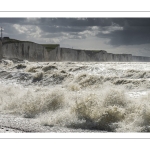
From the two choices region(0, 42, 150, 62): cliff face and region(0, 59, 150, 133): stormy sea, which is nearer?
region(0, 59, 150, 133): stormy sea

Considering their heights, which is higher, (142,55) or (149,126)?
(142,55)

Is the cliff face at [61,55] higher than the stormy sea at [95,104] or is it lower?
higher

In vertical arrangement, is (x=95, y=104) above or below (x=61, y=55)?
below

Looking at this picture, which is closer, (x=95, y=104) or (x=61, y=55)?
(x=95, y=104)

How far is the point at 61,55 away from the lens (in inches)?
332

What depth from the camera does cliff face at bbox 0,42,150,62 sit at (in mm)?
6773

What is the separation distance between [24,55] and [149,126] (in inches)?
234

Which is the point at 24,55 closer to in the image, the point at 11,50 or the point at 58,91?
the point at 11,50

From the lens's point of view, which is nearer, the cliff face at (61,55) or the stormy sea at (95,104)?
the stormy sea at (95,104)

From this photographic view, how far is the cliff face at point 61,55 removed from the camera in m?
6.77

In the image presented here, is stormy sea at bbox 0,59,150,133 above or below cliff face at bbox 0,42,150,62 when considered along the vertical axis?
below
